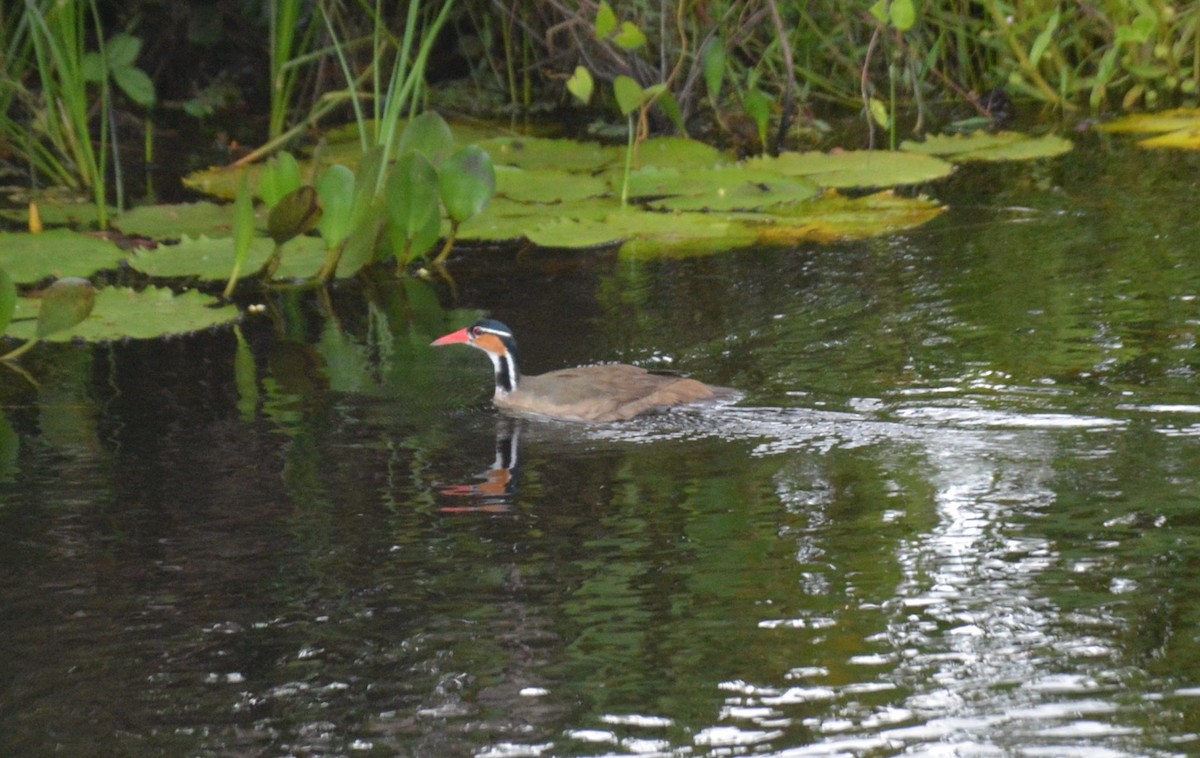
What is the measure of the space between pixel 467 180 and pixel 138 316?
5.30 ft

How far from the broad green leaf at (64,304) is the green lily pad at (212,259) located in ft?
4.11

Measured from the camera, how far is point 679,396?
5.57 m

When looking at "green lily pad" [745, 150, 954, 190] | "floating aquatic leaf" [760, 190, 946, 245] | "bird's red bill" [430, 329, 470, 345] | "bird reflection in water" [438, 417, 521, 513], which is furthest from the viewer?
"green lily pad" [745, 150, 954, 190]

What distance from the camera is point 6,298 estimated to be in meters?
6.21

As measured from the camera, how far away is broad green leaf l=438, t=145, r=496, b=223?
734 centimetres

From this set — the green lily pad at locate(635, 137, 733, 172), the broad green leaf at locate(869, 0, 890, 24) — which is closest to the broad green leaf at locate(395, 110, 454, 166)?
the green lily pad at locate(635, 137, 733, 172)

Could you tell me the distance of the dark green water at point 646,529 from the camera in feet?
11.4

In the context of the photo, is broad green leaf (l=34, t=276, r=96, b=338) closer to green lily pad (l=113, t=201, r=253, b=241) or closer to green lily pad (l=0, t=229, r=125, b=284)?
green lily pad (l=0, t=229, r=125, b=284)

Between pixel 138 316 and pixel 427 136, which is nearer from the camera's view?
pixel 138 316

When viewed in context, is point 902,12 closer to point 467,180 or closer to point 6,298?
point 467,180

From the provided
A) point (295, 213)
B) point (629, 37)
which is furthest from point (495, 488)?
point (629, 37)

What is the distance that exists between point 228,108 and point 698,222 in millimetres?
6041

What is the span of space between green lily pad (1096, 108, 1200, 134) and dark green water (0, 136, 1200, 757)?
334cm

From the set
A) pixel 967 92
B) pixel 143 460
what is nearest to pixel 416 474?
pixel 143 460
